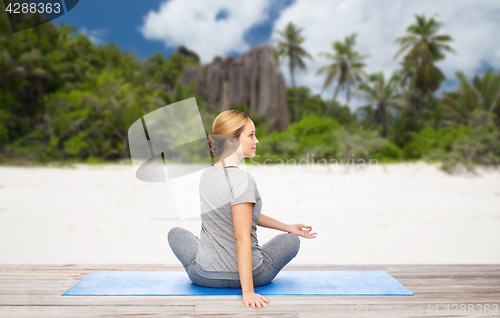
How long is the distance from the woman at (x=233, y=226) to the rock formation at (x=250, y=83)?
18.6 metres

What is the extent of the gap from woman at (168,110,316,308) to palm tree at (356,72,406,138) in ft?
60.9

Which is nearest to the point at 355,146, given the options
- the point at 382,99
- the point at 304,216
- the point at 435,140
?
the point at 435,140

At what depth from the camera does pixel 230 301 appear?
A: 1.70 metres

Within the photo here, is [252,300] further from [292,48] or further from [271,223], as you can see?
[292,48]

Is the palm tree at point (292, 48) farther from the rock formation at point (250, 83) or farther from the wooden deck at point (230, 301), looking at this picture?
the wooden deck at point (230, 301)

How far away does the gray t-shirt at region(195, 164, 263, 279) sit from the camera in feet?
5.15

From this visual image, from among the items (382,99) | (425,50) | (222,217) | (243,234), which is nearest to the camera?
(243,234)

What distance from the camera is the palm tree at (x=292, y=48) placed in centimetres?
2006

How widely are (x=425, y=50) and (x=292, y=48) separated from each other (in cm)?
653

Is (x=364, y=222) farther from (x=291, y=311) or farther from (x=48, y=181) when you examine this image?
(x=48, y=181)

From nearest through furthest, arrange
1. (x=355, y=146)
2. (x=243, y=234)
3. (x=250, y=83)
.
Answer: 1. (x=243, y=234)
2. (x=355, y=146)
3. (x=250, y=83)

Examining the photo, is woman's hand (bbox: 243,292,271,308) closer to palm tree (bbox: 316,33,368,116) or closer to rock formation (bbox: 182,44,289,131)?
rock formation (bbox: 182,44,289,131)

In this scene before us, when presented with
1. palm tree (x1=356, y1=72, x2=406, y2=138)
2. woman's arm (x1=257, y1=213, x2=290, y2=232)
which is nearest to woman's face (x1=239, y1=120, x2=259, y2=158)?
woman's arm (x1=257, y1=213, x2=290, y2=232)

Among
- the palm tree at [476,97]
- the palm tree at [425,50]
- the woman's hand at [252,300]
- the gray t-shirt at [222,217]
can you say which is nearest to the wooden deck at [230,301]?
the woman's hand at [252,300]
